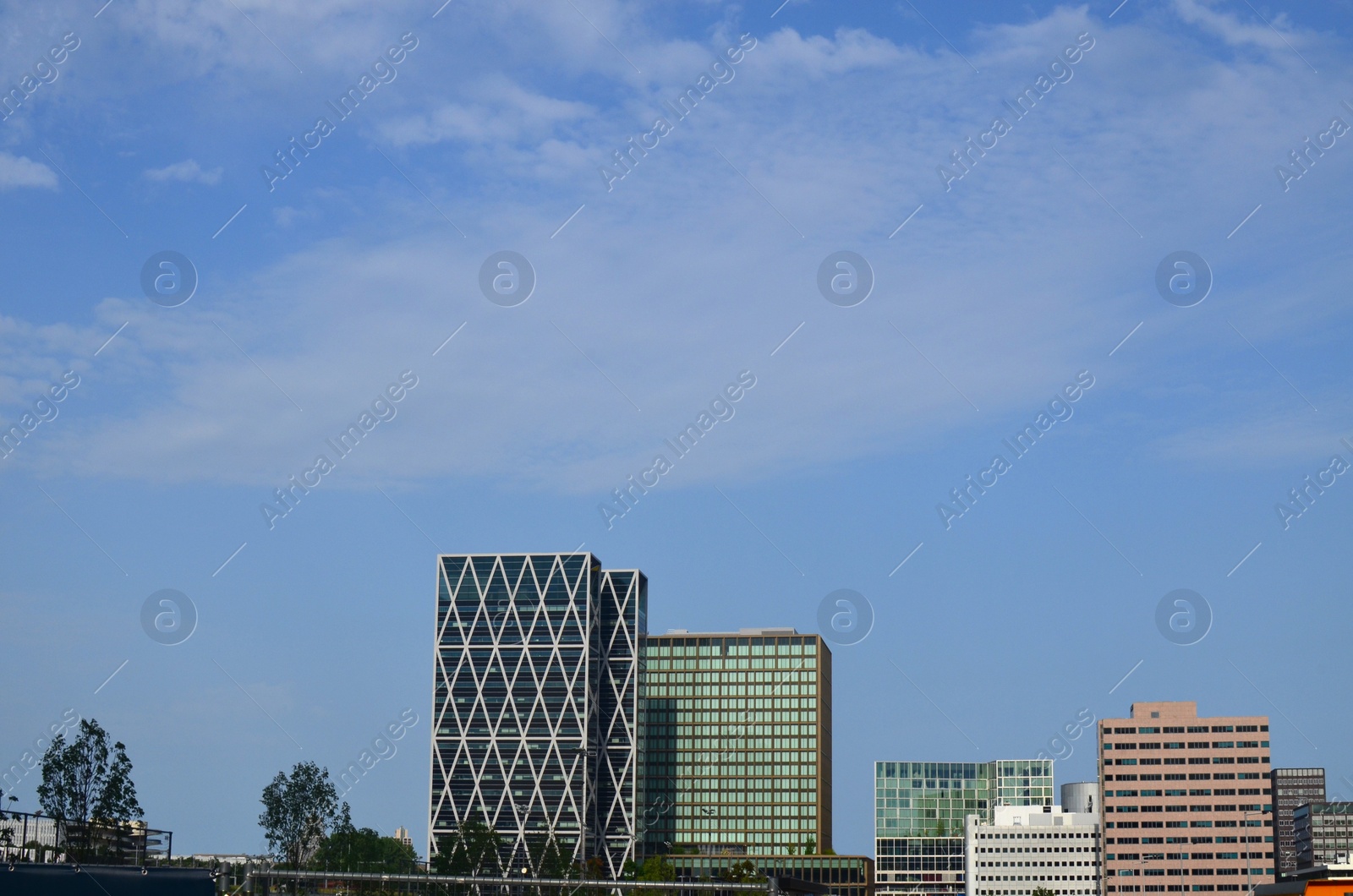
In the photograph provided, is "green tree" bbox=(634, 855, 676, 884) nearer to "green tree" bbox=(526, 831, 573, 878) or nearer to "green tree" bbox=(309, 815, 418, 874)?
"green tree" bbox=(526, 831, 573, 878)

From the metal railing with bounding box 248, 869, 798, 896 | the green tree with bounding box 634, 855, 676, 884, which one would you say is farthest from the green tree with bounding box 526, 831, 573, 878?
the metal railing with bounding box 248, 869, 798, 896

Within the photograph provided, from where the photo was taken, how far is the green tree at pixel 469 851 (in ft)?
537

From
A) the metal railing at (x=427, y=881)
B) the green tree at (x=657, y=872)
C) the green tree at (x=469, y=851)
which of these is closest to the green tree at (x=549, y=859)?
the green tree at (x=469, y=851)

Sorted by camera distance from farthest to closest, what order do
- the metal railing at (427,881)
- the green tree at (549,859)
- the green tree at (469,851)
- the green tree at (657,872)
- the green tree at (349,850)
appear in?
the green tree at (469,851) → the green tree at (549,859) → the green tree at (657,872) → the green tree at (349,850) → the metal railing at (427,881)

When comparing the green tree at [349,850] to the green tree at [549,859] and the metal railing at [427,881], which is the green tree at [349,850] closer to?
the green tree at [549,859]

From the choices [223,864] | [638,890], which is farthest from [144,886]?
[638,890]

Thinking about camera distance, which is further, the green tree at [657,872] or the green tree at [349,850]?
the green tree at [657,872]

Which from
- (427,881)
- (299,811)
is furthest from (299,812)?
(427,881)

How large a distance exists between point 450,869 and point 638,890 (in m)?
60.0

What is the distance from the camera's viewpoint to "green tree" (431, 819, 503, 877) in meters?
164

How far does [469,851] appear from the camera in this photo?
559 feet

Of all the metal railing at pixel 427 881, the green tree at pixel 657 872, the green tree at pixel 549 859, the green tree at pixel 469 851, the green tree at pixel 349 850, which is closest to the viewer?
the metal railing at pixel 427 881

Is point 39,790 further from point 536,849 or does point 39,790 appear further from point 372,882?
point 536,849

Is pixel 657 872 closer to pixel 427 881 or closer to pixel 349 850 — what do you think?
pixel 349 850
